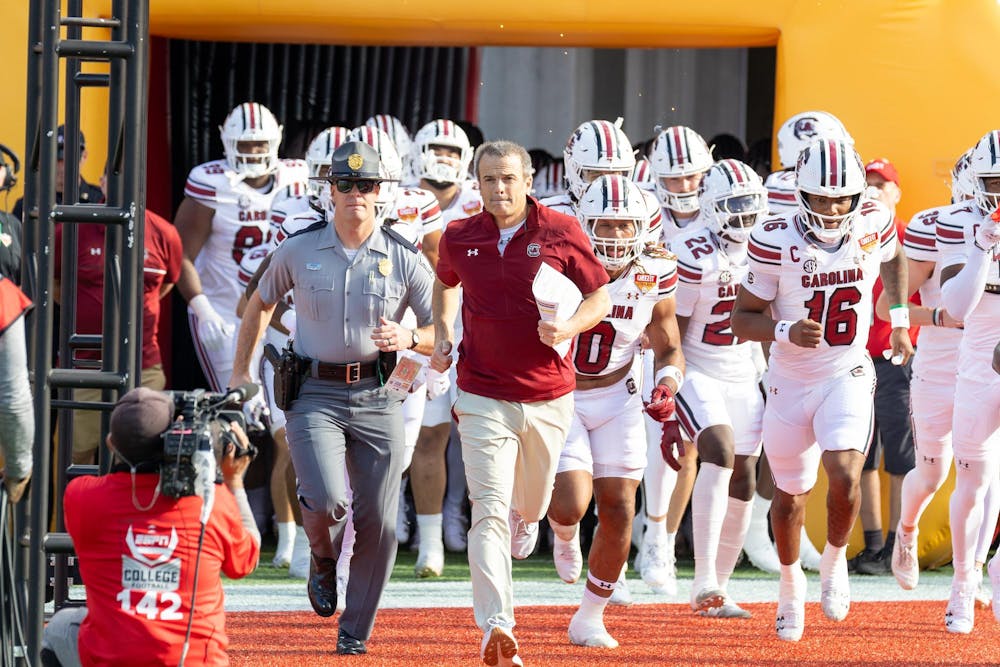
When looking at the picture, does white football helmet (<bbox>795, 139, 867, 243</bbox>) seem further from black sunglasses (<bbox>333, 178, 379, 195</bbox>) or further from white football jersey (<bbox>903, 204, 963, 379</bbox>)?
black sunglasses (<bbox>333, 178, 379, 195</bbox>)

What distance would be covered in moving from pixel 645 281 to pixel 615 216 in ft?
0.93

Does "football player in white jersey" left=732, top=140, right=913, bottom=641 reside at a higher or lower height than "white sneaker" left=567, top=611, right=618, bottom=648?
higher

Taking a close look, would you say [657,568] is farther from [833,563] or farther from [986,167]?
[986,167]

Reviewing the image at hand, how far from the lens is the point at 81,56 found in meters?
5.35

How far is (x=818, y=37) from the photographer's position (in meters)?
9.04

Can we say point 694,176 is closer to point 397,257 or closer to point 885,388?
point 885,388

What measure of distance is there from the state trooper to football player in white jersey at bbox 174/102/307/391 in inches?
100

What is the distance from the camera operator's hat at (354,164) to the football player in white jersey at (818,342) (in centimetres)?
162

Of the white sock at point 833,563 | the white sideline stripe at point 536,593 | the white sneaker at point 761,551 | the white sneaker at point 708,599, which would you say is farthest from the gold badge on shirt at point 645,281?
the white sneaker at point 761,551

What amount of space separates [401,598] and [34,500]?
268cm

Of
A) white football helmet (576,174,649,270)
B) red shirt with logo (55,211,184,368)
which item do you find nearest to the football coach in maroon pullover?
white football helmet (576,174,649,270)

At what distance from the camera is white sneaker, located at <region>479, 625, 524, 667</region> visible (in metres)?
5.70

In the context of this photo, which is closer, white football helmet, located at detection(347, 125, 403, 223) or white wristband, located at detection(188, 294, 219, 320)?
white football helmet, located at detection(347, 125, 403, 223)

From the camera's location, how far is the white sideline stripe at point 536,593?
7598mm
